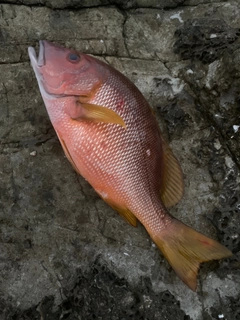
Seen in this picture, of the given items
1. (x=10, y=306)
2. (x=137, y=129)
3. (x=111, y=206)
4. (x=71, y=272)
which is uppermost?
(x=137, y=129)

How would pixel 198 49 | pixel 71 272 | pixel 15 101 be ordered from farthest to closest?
1. pixel 198 49
2. pixel 15 101
3. pixel 71 272

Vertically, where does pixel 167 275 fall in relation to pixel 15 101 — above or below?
below

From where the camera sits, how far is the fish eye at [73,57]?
8.23ft

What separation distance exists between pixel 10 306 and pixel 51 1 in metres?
2.04

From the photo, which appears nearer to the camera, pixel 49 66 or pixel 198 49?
pixel 49 66

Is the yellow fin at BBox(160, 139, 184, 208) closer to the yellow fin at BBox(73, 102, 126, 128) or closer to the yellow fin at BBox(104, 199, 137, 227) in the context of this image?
the yellow fin at BBox(104, 199, 137, 227)

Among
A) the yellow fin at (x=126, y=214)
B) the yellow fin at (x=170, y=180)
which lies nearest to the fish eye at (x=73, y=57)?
the yellow fin at (x=170, y=180)

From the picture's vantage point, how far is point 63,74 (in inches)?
97.3

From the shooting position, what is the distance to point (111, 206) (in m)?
2.62

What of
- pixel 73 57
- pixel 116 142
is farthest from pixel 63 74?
pixel 116 142

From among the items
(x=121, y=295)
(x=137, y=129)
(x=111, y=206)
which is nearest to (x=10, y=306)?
(x=121, y=295)

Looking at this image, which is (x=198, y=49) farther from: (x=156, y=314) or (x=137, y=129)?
(x=156, y=314)

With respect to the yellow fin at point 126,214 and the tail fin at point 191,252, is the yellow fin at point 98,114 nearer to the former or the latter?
the yellow fin at point 126,214

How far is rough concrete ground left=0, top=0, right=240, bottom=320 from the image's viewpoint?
2615 mm
